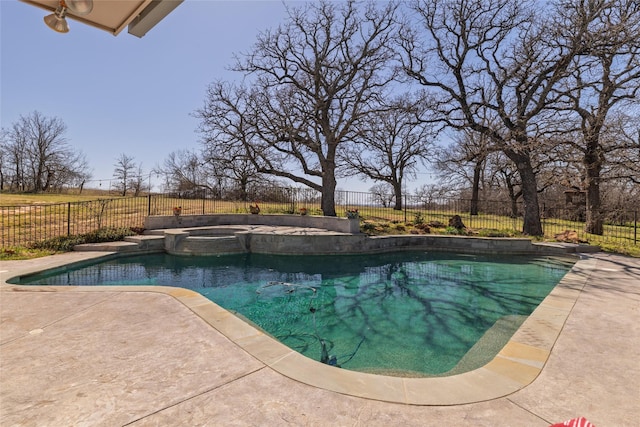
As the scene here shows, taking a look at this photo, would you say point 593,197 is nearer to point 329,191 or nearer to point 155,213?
point 329,191

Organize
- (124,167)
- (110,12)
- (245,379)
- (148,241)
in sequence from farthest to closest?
(124,167) → (148,241) → (110,12) → (245,379)

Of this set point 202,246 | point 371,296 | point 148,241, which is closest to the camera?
point 371,296

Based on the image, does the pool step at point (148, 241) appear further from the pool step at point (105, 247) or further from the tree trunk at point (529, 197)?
the tree trunk at point (529, 197)

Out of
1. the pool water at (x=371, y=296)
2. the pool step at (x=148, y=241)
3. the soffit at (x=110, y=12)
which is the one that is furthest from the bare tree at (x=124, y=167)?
the soffit at (x=110, y=12)

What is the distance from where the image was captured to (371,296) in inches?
228

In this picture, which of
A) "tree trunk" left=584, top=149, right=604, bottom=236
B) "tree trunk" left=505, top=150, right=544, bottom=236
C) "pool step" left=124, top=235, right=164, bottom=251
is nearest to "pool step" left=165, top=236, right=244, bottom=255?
"pool step" left=124, top=235, right=164, bottom=251

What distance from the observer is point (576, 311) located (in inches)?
149

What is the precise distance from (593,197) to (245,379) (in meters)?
15.5

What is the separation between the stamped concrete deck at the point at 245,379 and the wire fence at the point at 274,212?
8.76 metres

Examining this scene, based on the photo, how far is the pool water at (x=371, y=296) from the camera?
12.1 ft

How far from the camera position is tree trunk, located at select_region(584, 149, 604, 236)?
37.2 feet

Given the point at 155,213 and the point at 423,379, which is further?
the point at 155,213

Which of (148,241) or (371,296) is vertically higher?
(148,241)

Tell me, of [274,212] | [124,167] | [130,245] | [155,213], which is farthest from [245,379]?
[124,167]
